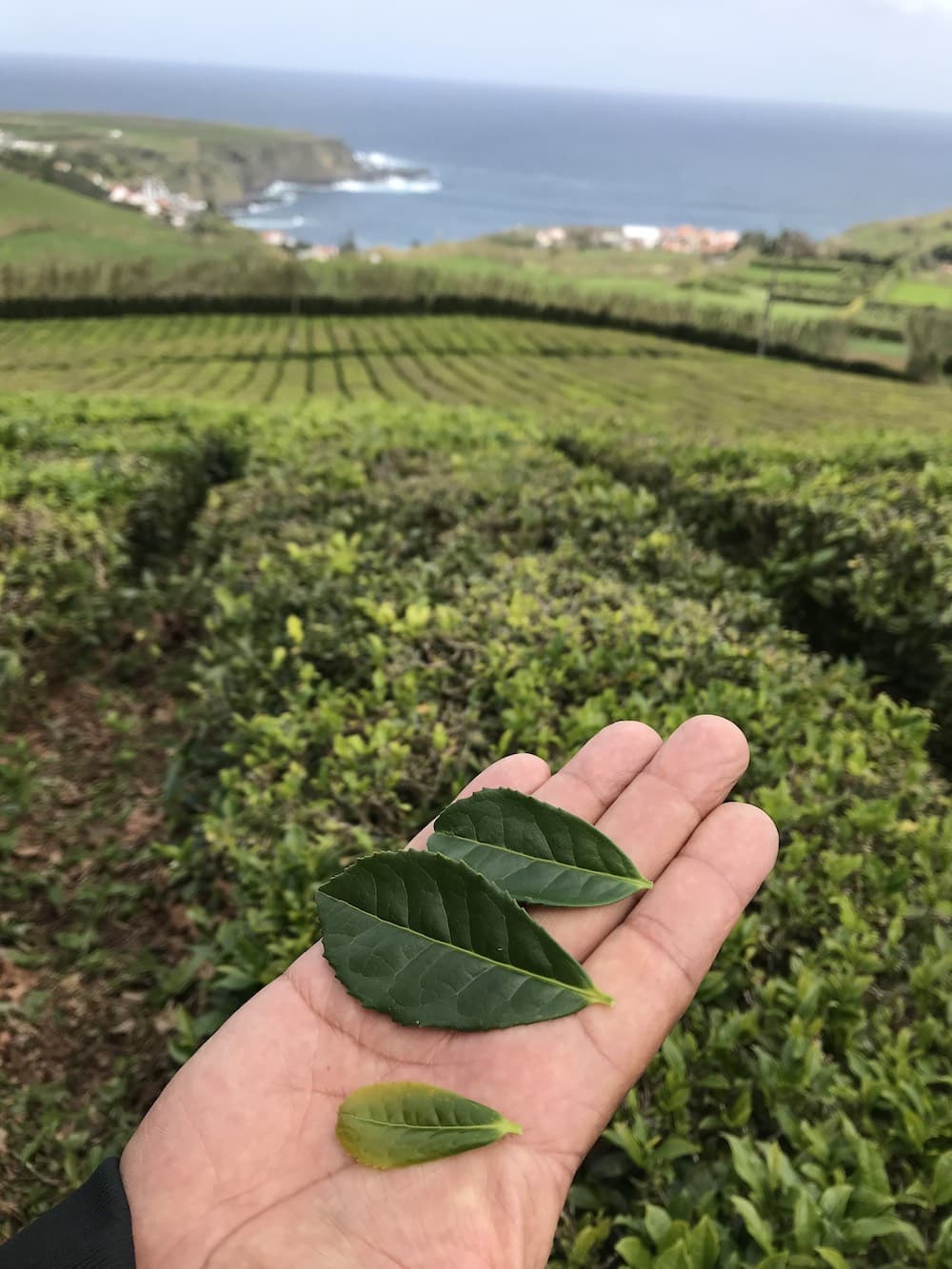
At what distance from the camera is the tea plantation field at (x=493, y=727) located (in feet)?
5.65

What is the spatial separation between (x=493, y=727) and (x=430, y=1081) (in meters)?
1.31

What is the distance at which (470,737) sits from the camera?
103 inches

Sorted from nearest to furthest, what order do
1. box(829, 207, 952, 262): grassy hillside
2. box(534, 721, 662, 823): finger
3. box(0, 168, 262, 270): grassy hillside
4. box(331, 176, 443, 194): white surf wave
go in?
box(534, 721, 662, 823): finger, box(0, 168, 262, 270): grassy hillside, box(829, 207, 952, 262): grassy hillside, box(331, 176, 443, 194): white surf wave

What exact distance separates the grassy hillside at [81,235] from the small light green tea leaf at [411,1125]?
144ft

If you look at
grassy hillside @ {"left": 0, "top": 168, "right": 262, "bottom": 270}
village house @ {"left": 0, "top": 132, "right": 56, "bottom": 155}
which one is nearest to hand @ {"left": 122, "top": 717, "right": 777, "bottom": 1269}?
grassy hillside @ {"left": 0, "top": 168, "right": 262, "bottom": 270}

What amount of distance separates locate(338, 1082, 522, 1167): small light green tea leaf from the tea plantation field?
395mm

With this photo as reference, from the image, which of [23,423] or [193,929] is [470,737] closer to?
[193,929]

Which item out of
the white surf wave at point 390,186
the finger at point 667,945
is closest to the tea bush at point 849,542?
the finger at point 667,945

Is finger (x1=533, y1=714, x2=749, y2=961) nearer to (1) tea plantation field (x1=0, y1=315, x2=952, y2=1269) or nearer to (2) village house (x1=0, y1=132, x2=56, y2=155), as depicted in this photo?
(1) tea plantation field (x1=0, y1=315, x2=952, y2=1269)

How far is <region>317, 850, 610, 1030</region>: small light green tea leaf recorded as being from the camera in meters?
1.54

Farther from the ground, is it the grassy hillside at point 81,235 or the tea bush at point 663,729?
the grassy hillside at point 81,235

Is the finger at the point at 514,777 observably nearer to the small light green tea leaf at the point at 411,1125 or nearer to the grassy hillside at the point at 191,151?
the small light green tea leaf at the point at 411,1125

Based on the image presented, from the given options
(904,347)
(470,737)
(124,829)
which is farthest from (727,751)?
(904,347)

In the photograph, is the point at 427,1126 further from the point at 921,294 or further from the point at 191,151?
the point at 191,151
